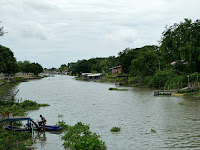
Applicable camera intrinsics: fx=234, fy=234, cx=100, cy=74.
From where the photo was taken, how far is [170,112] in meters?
28.2

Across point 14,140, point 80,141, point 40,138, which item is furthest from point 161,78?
point 14,140

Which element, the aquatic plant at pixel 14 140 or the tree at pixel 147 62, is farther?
the tree at pixel 147 62

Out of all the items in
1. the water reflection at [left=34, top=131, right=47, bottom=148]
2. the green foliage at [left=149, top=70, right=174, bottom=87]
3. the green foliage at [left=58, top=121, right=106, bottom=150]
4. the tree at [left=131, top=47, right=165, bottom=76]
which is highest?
the tree at [left=131, top=47, right=165, bottom=76]

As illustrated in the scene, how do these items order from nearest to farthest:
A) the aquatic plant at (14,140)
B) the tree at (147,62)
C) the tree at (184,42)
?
the aquatic plant at (14,140), the tree at (184,42), the tree at (147,62)

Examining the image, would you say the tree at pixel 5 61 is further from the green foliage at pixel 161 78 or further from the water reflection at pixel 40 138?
the water reflection at pixel 40 138

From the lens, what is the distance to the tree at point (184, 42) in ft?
156

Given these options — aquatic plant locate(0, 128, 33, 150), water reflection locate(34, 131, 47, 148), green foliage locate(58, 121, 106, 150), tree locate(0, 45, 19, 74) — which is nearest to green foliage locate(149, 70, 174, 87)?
tree locate(0, 45, 19, 74)

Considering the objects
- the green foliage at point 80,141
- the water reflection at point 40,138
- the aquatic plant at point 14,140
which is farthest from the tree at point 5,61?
the green foliage at point 80,141

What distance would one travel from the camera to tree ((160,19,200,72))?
47.7m

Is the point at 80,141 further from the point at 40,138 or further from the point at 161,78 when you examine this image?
the point at 161,78

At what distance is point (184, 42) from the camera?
1956 inches

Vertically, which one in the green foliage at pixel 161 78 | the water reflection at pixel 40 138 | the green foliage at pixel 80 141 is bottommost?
the water reflection at pixel 40 138

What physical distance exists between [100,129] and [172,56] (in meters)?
39.2

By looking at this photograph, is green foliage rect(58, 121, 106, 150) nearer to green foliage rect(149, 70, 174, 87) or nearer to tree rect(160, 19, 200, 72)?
tree rect(160, 19, 200, 72)
